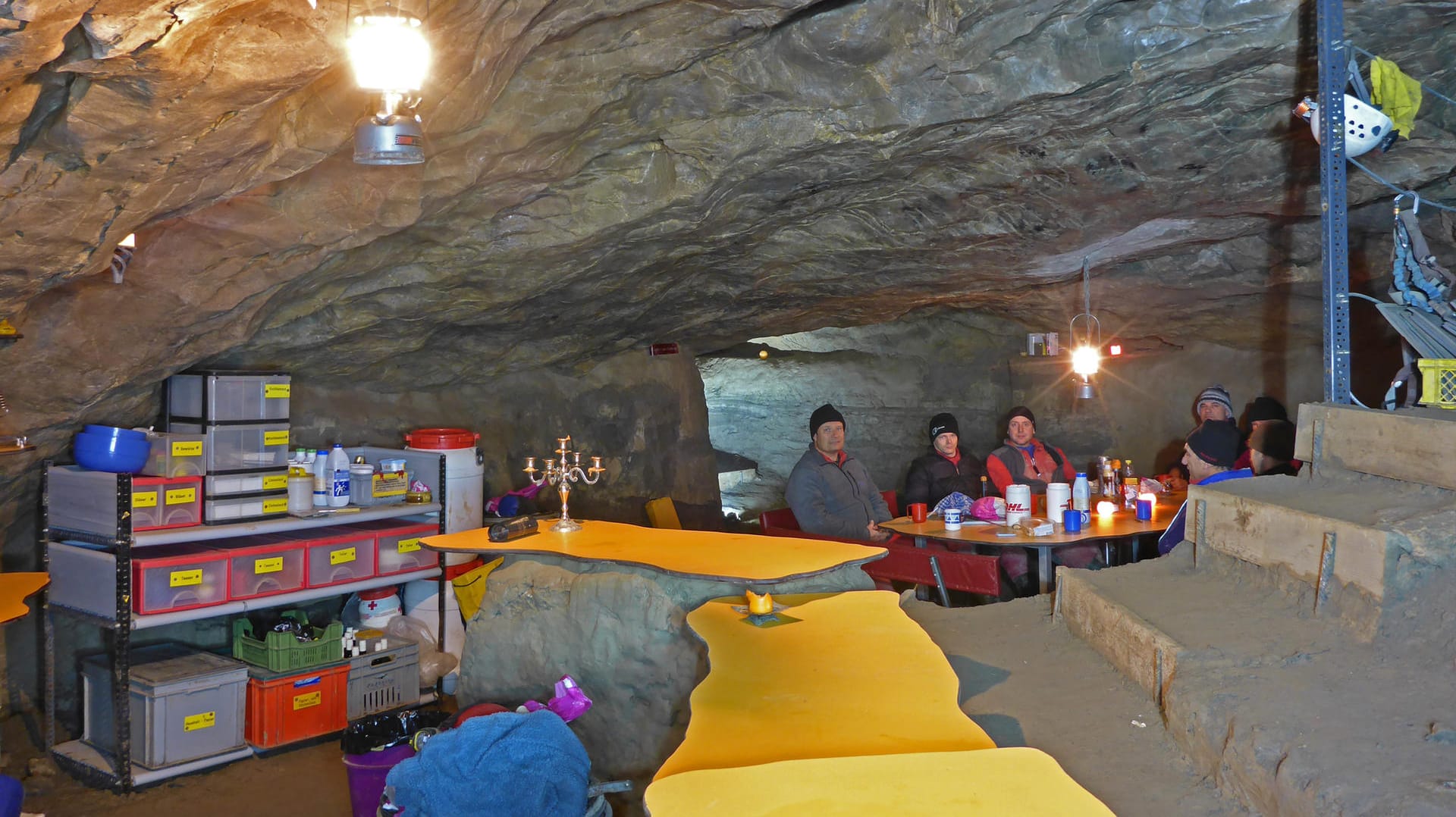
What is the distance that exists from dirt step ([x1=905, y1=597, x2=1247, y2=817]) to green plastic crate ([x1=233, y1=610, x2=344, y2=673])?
123 inches

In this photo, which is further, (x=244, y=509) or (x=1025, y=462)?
(x=1025, y=462)

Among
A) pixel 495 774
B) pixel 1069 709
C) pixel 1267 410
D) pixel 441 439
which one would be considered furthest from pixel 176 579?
pixel 1267 410

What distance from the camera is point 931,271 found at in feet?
22.8

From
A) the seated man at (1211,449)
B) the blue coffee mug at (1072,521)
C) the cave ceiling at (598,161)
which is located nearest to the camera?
the cave ceiling at (598,161)

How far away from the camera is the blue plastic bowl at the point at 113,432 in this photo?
16.0ft

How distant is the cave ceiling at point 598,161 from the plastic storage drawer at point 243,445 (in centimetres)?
38

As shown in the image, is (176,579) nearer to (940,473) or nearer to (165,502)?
(165,502)

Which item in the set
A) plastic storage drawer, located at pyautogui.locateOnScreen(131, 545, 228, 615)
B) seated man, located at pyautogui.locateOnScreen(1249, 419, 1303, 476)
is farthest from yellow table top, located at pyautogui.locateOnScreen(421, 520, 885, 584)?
seated man, located at pyautogui.locateOnScreen(1249, 419, 1303, 476)

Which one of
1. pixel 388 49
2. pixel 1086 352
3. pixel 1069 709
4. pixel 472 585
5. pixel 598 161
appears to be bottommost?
pixel 472 585

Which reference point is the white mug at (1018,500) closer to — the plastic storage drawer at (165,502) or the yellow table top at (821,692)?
the yellow table top at (821,692)

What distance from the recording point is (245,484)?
207 inches

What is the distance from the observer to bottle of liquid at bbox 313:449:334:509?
5656 millimetres

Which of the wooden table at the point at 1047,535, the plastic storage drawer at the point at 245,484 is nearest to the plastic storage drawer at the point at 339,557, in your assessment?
the plastic storage drawer at the point at 245,484

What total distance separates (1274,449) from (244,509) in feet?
17.4
